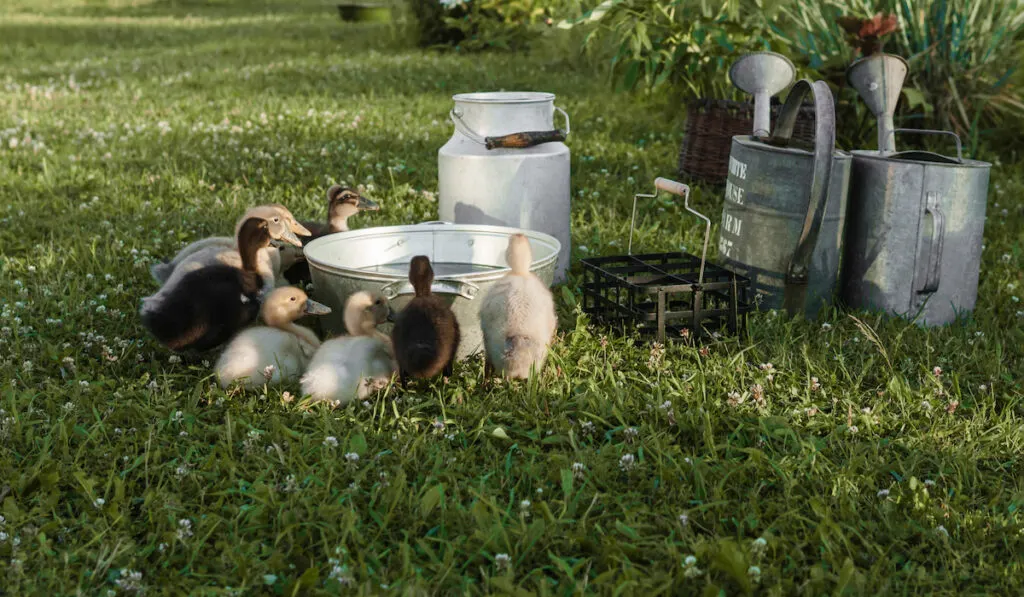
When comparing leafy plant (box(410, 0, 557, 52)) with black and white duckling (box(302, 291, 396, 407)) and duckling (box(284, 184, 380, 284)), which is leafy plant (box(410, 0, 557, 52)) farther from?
black and white duckling (box(302, 291, 396, 407))

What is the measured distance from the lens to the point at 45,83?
11500 mm

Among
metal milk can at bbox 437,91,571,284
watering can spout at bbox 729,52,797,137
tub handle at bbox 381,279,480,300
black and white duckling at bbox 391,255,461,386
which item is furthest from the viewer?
metal milk can at bbox 437,91,571,284

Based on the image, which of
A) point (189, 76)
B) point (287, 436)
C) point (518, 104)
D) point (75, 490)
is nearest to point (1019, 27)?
point (518, 104)

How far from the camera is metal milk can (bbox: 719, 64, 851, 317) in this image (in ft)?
13.5

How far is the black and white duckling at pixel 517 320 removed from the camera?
11.2 feet

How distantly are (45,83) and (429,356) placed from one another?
10.3 metres

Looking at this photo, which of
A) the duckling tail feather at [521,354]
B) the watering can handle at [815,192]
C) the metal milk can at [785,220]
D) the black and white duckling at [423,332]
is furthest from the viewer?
the metal milk can at [785,220]

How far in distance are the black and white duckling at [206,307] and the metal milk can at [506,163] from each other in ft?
3.88

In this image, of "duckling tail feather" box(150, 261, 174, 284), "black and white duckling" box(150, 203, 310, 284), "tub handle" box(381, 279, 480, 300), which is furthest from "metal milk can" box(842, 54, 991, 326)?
"duckling tail feather" box(150, 261, 174, 284)

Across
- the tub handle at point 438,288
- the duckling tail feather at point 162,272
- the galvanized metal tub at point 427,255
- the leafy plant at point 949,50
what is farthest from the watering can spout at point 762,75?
the leafy plant at point 949,50

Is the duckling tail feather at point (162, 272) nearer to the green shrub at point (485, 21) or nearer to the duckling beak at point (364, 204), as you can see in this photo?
the duckling beak at point (364, 204)

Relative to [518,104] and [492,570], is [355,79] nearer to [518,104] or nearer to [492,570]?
[518,104]

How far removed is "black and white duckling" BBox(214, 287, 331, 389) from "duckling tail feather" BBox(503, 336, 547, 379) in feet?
2.55

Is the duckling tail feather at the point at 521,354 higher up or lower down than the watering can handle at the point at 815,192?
lower down
